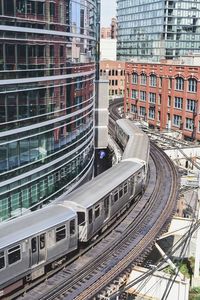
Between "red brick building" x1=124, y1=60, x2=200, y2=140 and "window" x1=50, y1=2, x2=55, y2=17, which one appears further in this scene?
"red brick building" x1=124, y1=60, x2=200, y2=140

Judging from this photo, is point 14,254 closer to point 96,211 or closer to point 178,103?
point 96,211

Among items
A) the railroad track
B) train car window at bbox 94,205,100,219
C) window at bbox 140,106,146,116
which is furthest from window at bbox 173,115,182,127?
train car window at bbox 94,205,100,219

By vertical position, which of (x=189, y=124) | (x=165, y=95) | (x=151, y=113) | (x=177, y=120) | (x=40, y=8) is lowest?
(x=189, y=124)

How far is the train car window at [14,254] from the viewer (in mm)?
17344

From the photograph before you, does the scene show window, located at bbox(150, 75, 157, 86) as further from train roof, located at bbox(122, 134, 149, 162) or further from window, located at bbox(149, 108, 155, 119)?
train roof, located at bbox(122, 134, 149, 162)

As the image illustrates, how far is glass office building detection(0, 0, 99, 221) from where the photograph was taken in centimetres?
2427

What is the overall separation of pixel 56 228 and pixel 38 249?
1.27 m

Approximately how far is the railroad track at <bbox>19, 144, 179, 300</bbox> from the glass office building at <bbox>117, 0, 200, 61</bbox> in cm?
8466

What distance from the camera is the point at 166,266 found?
97.9ft

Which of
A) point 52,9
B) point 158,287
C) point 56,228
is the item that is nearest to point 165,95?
point 52,9

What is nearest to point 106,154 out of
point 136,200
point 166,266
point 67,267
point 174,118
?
point 174,118

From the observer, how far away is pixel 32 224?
18969 millimetres

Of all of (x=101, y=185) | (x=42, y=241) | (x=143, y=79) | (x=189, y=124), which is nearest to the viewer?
(x=42, y=241)

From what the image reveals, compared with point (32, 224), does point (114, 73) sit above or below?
above
